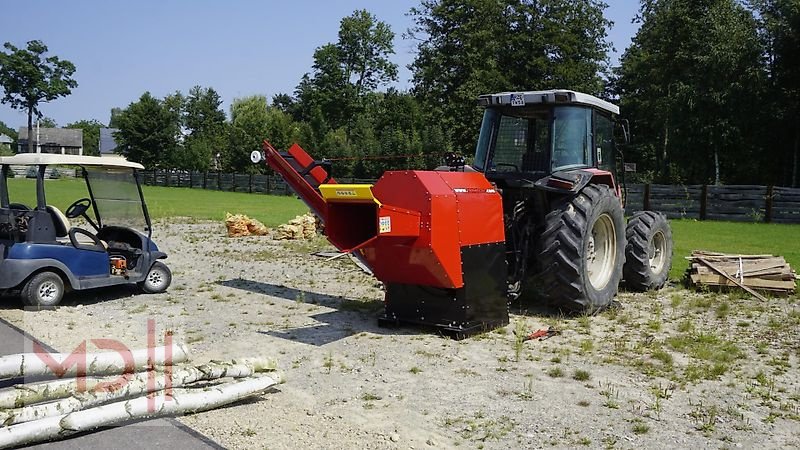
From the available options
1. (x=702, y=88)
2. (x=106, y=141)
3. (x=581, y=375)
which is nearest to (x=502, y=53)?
(x=702, y=88)

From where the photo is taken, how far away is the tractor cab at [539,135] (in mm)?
8789

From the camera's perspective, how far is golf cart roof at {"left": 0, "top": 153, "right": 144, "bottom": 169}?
888 centimetres

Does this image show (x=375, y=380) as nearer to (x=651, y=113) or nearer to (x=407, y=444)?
(x=407, y=444)

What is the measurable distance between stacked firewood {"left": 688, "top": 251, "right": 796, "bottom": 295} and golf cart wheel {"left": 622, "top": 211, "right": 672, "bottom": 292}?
419mm

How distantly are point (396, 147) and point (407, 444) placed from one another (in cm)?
3720

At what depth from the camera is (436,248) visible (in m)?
6.87

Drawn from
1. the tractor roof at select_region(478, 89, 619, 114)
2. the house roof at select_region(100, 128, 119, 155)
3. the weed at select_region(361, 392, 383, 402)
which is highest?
the house roof at select_region(100, 128, 119, 155)

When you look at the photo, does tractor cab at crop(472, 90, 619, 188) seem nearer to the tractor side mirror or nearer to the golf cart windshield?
the tractor side mirror

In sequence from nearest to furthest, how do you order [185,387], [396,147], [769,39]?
[185,387] < [769,39] < [396,147]

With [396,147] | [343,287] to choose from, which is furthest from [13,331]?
[396,147]

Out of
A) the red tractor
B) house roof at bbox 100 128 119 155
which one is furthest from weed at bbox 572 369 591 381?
house roof at bbox 100 128 119 155

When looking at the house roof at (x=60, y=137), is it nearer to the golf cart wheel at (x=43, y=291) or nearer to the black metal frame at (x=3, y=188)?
the black metal frame at (x=3, y=188)

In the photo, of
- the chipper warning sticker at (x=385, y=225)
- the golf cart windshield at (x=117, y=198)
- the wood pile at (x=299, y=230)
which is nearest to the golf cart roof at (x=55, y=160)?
the golf cart windshield at (x=117, y=198)

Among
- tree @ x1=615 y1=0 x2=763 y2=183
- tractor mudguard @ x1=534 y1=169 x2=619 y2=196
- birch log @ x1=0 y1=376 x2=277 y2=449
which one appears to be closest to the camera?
birch log @ x1=0 y1=376 x2=277 y2=449
